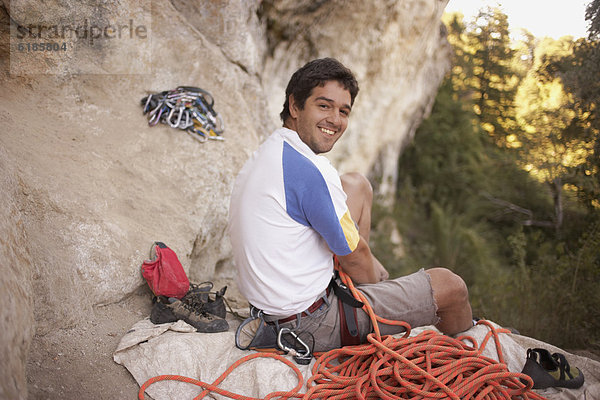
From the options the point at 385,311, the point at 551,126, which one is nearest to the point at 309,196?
the point at 385,311

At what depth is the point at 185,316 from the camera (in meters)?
2.49

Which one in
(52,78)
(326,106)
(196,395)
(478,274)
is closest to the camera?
(196,395)

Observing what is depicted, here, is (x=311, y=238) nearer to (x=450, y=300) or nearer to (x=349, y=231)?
(x=349, y=231)

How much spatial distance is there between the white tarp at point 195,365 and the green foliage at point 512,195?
1.40m

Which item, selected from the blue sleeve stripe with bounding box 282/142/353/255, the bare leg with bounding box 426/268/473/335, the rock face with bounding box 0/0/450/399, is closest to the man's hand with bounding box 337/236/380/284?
the blue sleeve stripe with bounding box 282/142/353/255

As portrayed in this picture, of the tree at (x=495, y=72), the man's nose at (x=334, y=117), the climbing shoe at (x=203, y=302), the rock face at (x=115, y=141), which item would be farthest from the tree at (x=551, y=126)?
the climbing shoe at (x=203, y=302)

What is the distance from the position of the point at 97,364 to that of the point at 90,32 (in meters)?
2.68

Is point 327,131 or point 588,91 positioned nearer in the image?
point 327,131

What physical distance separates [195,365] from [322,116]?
1448mm

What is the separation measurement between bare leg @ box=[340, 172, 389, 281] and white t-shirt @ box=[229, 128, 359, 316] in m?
0.61

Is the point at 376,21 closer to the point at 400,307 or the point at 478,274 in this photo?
the point at 478,274

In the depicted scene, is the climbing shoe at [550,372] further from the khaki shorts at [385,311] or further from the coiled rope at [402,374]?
the khaki shorts at [385,311]

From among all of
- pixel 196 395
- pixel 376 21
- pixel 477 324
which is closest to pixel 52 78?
pixel 196 395

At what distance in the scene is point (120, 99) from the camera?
369 centimetres
